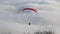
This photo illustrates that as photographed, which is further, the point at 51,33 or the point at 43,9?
the point at 43,9

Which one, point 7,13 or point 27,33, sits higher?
point 7,13

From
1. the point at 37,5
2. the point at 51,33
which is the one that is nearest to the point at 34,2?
the point at 37,5

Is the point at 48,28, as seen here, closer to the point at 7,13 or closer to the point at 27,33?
the point at 27,33

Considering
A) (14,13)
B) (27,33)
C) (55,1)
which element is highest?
(55,1)

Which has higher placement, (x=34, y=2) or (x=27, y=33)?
(x=34, y=2)

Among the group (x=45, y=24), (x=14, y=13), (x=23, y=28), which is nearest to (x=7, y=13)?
(x=14, y=13)

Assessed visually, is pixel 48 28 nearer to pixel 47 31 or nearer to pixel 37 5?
pixel 47 31

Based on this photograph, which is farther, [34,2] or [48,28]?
[34,2]

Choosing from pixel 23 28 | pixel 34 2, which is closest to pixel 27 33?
pixel 23 28
